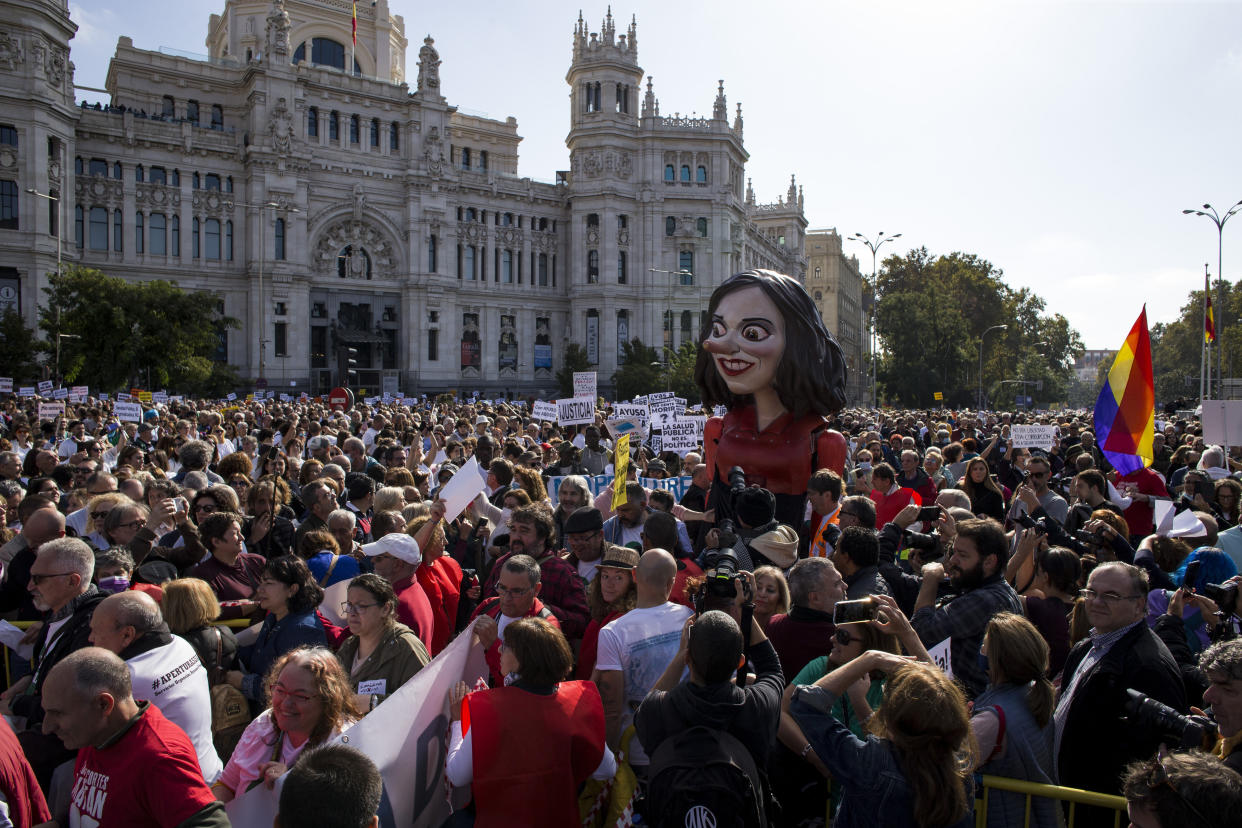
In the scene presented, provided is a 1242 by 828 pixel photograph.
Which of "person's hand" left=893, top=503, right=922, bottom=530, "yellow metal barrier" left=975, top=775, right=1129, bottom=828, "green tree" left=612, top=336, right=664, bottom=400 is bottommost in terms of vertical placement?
"yellow metal barrier" left=975, top=775, right=1129, bottom=828

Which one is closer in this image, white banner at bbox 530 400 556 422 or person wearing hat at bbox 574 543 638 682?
person wearing hat at bbox 574 543 638 682

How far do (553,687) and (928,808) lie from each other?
1.53 m

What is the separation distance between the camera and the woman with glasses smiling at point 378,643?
13.9ft

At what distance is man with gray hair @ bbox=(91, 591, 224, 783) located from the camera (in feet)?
12.2

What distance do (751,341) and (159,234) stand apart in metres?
50.5

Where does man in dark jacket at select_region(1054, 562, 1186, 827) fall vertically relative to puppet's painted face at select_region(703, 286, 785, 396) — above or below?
below

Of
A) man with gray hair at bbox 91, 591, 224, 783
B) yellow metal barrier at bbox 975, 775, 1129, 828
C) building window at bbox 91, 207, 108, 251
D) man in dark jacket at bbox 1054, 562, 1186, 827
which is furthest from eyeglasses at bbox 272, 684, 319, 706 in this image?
building window at bbox 91, 207, 108, 251

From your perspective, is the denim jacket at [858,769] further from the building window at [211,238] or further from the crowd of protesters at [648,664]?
the building window at [211,238]

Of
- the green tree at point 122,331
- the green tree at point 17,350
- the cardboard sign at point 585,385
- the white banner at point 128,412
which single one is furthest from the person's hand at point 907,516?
the green tree at point 17,350

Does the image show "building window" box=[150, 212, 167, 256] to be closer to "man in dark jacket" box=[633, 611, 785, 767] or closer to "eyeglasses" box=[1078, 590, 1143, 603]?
"man in dark jacket" box=[633, 611, 785, 767]

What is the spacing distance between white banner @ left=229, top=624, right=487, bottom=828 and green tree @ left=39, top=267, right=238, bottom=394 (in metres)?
34.9

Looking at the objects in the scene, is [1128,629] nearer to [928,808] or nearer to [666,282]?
[928,808]

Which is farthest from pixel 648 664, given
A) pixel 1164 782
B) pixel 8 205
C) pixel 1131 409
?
pixel 8 205

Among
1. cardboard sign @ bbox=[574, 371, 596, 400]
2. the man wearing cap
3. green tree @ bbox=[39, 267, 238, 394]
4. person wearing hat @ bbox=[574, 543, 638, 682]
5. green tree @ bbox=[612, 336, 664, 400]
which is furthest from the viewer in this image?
green tree @ bbox=[612, 336, 664, 400]
